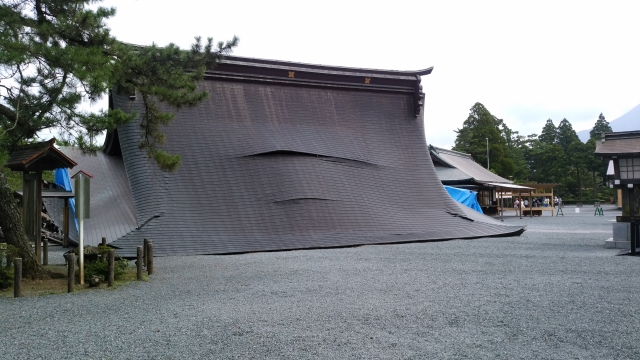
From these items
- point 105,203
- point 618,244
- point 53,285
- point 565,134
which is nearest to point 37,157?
point 53,285

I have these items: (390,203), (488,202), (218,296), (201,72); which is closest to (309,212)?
(390,203)

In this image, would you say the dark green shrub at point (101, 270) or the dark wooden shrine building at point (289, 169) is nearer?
the dark green shrub at point (101, 270)

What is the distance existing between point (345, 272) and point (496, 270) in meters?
1.89

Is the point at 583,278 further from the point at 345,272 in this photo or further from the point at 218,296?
the point at 218,296

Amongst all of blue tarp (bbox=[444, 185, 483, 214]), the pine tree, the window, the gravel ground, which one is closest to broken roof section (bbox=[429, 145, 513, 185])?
blue tarp (bbox=[444, 185, 483, 214])

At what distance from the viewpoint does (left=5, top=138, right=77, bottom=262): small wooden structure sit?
668cm

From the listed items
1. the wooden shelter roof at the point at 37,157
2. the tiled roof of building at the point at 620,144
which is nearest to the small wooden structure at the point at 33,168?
→ the wooden shelter roof at the point at 37,157

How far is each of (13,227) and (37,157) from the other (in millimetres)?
1024

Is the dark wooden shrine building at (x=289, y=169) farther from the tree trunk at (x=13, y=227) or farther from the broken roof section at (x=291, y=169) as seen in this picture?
the tree trunk at (x=13, y=227)

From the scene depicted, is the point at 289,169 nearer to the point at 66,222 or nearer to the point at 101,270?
the point at 66,222

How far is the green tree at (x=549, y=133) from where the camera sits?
47.7m

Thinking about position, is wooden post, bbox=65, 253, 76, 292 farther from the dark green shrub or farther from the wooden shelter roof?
the wooden shelter roof

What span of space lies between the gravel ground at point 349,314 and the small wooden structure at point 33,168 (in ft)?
5.72

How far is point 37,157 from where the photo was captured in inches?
263
